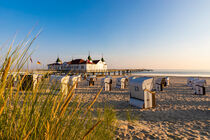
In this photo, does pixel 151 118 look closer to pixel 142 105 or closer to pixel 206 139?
pixel 142 105

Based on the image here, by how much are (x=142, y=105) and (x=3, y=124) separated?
214 inches

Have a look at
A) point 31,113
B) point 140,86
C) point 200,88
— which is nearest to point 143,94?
point 140,86

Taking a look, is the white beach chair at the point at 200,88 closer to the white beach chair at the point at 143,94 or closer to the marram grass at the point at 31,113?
the white beach chair at the point at 143,94

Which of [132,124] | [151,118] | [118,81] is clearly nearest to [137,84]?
[151,118]

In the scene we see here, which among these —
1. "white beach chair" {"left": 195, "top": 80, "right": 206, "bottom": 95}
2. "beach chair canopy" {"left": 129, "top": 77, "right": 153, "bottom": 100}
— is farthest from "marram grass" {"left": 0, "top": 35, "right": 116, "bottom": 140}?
"white beach chair" {"left": 195, "top": 80, "right": 206, "bottom": 95}

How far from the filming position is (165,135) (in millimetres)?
3148

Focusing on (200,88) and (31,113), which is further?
(200,88)

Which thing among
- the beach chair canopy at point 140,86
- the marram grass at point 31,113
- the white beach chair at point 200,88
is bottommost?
the white beach chair at point 200,88

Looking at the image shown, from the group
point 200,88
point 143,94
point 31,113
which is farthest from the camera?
point 200,88

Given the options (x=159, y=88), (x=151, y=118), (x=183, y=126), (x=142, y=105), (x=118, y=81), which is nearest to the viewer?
(x=183, y=126)

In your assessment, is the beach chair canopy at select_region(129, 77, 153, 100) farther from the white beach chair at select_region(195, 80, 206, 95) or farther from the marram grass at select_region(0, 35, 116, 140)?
the white beach chair at select_region(195, 80, 206, 95)

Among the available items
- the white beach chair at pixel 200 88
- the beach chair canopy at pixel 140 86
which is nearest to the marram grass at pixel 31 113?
the beach chair canopy at pixel 140 86

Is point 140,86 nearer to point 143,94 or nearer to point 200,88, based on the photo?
point 143,94

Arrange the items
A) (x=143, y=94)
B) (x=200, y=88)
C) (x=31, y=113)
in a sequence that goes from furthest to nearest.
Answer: (x=200, y=88)
(x=143, y=94)
(x=31, y=113)
